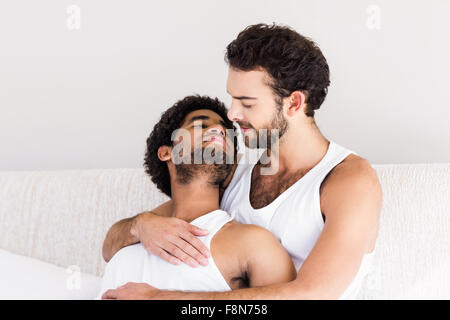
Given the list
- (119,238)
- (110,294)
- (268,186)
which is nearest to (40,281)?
(119,238)

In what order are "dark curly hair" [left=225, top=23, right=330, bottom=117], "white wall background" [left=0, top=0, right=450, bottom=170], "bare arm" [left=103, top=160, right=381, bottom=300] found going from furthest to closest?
"white wall background" [left=0, top=0, right=450, bottom=170] < "dark curly hair" [left=225, top=23, right=330, bottom=117] < "bare arm" [left=103, top=160, right=381, bottom=300]

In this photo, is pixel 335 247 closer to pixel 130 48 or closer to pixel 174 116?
pixel 174 116

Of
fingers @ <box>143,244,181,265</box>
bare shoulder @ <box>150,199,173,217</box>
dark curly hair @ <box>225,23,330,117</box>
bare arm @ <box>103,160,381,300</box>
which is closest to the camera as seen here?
bare arm @ <box>103,160,381,300</box>

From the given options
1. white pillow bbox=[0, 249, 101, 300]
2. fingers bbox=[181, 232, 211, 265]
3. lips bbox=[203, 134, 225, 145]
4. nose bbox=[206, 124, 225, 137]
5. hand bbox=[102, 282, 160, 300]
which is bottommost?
white pillow bbox=[0, 249, 101, 300]

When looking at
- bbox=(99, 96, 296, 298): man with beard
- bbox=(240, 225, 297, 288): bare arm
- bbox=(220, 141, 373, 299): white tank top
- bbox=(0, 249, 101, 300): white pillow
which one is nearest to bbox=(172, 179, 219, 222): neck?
bbox=(99, 96, 296, 298): man with beard

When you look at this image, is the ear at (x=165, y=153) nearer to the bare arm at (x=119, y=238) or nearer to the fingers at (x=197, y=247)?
the bare arm at (x=119, y=238)

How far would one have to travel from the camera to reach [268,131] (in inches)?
60.7

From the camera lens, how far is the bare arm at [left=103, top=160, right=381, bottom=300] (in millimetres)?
1218

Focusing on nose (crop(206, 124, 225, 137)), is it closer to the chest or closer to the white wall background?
the chest

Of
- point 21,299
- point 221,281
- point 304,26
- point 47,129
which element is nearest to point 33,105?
point 47,129

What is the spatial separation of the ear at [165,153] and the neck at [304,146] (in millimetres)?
337

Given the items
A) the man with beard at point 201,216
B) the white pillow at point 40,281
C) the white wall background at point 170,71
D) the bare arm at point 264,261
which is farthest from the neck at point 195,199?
the white wall background at point 170,71

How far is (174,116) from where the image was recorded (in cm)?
167

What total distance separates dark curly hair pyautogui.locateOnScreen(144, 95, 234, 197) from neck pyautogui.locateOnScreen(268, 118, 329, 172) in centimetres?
19
